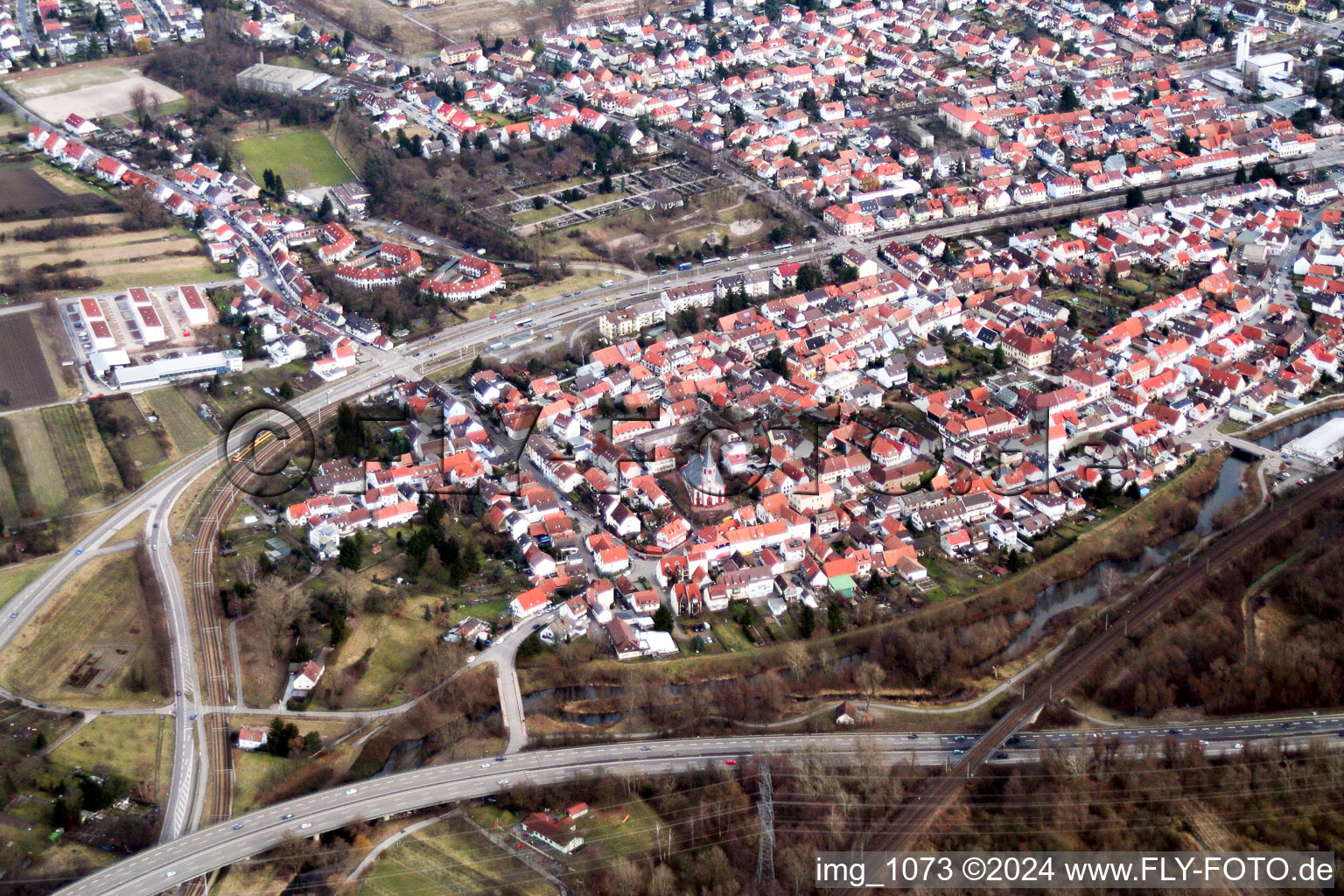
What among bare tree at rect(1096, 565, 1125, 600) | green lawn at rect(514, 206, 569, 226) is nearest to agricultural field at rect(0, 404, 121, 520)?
green lawn at rect(514, 206, 569, 226)

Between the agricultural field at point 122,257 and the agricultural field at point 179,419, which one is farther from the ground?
the agricultural field at point 122,257

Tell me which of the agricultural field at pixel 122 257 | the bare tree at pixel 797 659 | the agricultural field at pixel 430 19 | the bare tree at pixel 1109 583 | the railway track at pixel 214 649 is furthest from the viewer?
the agricultural field at pixel 430 19

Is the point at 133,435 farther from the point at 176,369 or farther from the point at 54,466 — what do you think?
the point at 176,369

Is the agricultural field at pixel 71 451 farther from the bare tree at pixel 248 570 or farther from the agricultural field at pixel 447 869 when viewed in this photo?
the agricultural field at pixel 447 869

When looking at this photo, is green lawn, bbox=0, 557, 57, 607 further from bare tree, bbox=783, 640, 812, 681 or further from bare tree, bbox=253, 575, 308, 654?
bare tree, bbox=783, 640, 812, 681

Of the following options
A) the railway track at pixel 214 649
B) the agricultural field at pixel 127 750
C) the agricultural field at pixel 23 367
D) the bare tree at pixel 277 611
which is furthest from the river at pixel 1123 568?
the agricultural field at pixel 23 367
